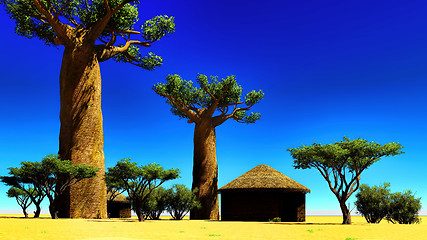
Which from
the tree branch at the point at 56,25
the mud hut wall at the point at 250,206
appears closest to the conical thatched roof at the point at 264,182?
the mud hut wall at the point at 250,206

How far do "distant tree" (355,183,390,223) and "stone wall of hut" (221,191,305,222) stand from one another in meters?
5.77

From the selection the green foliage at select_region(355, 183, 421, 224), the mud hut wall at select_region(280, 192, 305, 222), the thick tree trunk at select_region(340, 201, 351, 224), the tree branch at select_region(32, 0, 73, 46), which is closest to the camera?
the thick tree trunk at select_region(340, 201, 351, 224)

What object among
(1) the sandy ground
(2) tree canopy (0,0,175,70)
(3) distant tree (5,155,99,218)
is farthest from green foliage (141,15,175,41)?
(1) the sandy ground

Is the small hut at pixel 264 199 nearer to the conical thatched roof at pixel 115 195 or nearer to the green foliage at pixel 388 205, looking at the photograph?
the green foliage at pixel 388 205

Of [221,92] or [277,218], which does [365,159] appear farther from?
[221,92]

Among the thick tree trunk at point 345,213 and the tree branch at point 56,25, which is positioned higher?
the tree branch at point 56,25

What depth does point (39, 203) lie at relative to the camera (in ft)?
109

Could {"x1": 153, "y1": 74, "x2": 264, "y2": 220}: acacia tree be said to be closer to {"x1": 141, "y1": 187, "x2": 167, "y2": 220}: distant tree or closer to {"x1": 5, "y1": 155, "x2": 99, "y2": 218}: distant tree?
{"x1": 141, "y1": 187, "x2": 167, "y2": 220}: distant tree

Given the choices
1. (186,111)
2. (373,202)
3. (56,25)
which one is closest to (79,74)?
(56,25)

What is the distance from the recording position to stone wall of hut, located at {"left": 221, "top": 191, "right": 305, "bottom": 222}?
37844 mm

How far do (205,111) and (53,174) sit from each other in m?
19.6

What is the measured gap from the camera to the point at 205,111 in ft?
151

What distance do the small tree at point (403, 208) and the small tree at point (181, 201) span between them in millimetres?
20393

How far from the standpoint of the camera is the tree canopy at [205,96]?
1748 inches
